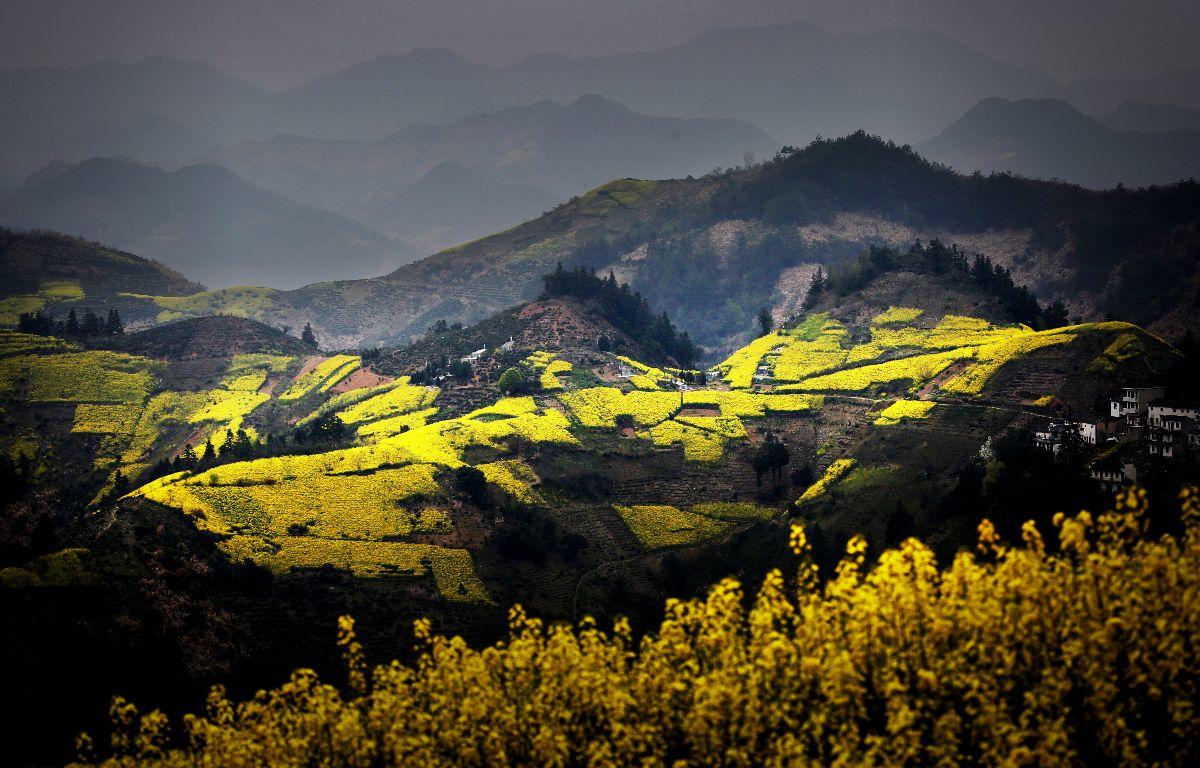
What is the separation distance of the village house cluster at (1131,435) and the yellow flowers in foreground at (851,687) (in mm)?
28069

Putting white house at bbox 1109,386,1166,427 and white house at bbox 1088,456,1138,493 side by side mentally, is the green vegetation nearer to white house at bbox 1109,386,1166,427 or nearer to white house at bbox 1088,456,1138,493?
white house at bbox 1109,386,1166,427

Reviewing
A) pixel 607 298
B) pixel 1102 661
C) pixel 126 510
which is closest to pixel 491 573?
pixel 126 510

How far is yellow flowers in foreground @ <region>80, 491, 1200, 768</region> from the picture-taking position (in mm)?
28328

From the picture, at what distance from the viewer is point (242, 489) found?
77125mm

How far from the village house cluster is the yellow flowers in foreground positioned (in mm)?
28069

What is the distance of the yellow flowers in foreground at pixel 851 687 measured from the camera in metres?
28.3

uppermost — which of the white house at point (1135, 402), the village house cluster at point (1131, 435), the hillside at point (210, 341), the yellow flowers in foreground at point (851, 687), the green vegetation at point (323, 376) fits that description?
the hillside at point (210, 341)

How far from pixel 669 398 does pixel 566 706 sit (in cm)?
7826

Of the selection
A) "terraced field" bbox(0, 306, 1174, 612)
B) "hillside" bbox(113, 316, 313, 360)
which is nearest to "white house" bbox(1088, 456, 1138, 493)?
"terraced field" bbox(0, 306, 1174, 612)

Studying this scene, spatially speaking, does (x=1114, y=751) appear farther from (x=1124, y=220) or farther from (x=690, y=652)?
(x=1124, y=220)

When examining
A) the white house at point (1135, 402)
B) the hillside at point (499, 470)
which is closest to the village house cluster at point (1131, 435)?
the white house at point (1135, 402)

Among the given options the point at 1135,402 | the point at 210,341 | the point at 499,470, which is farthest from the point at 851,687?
the point at 210,341

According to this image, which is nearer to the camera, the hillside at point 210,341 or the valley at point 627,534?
the valley at point 627,534

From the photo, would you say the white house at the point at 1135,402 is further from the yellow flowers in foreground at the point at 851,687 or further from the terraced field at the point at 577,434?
the yellow flowers in foreground at the point at 851,687
